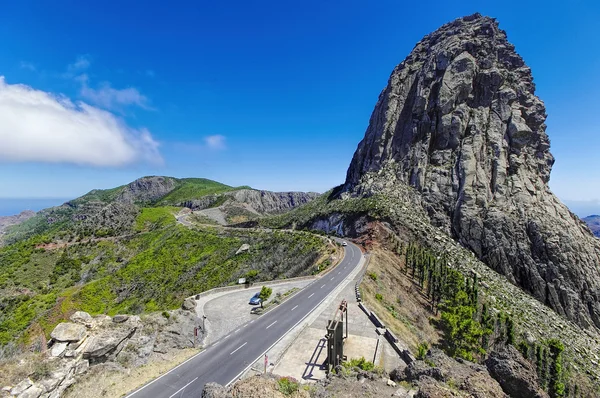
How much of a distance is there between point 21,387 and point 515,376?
2710 cm

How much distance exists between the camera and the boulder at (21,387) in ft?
50.8

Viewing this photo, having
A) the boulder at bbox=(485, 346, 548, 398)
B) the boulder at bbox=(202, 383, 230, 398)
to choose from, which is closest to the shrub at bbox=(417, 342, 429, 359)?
the boulder at bbox=(485, 346, 548, 398)

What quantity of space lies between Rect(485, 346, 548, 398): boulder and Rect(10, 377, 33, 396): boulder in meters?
26.3

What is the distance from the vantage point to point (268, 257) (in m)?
61.0

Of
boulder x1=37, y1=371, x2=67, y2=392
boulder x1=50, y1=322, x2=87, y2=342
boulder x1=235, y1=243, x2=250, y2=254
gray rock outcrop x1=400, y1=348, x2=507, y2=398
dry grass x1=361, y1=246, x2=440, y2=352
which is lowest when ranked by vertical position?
dry grass x1=361, y1=246, x2=440, y2=352

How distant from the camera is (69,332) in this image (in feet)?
67.5

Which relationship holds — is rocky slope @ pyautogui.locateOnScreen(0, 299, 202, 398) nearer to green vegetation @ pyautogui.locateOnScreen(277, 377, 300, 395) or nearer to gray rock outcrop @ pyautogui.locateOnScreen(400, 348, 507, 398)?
green vegetation @ pyautogui.locateOnScreen(277, 377, 300, 395)

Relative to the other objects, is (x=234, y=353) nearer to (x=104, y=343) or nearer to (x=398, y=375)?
(x=104, y=343)

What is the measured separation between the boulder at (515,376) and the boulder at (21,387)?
2630 cm

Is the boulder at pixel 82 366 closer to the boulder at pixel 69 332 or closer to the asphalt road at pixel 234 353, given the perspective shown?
the boulder at pixel 69 332

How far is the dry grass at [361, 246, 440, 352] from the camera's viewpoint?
32.0 meters

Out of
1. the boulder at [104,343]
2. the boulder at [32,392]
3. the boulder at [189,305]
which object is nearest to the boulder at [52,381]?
the boulder at [32,392]

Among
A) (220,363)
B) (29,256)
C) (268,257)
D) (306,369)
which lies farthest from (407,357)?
(29,256)

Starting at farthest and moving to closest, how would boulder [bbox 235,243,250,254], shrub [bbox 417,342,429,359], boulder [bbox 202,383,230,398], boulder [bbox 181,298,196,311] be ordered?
boulder [bbox 235,243,250,254]
boulder [bbox 181,298,196,311]
shrub [bbox 417,342,429,359]
boulder [bbox 202,383,230,398]
